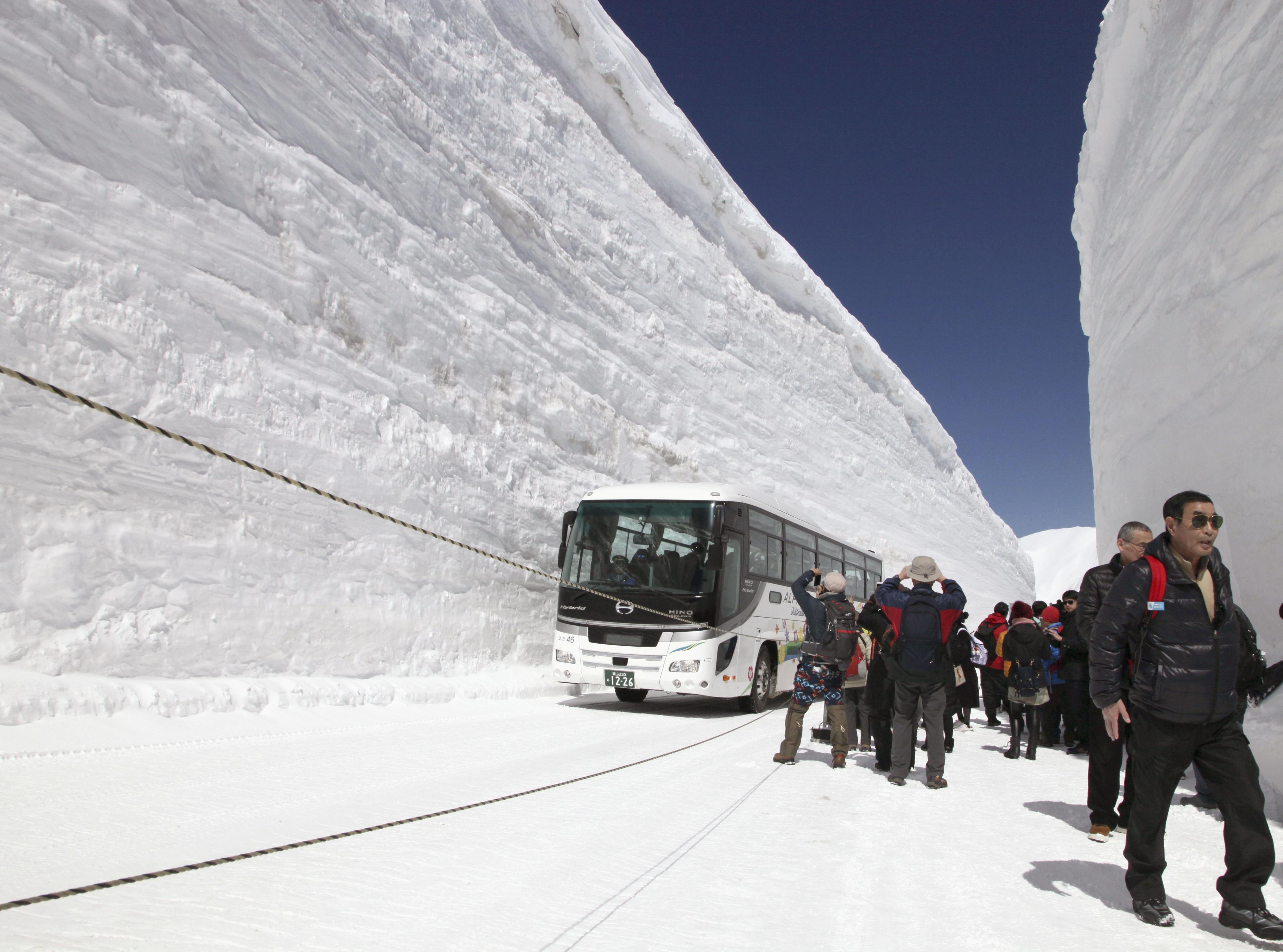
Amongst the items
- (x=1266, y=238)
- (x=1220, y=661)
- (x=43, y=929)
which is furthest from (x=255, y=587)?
(x=1266, y=238)

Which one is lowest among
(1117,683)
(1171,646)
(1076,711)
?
(1076,711)

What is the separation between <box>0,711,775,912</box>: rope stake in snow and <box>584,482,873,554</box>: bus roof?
207 inches

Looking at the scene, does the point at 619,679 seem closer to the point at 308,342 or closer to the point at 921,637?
the point at 921,637

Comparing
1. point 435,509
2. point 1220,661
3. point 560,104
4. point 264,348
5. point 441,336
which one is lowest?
point 1220,661

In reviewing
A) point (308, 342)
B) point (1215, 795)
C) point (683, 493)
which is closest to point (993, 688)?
point (683, 493)

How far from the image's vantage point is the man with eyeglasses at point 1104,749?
4.72 m

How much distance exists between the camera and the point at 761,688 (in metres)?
11.9

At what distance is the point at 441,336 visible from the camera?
49.0 feet

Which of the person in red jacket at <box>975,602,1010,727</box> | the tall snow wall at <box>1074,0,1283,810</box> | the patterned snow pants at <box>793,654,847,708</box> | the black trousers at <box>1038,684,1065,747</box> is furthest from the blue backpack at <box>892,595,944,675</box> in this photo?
the black trousers at <box>1038,684,1065,747</box>

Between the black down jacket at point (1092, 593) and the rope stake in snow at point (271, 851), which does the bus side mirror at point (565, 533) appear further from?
the black down jacket at point (1092, 593)

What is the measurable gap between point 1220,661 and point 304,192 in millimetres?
13217

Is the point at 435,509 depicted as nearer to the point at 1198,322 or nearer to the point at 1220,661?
the point at 1198,322

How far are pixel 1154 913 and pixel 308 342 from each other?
11619 millimetres

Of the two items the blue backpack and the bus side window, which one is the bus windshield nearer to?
the bus side window
